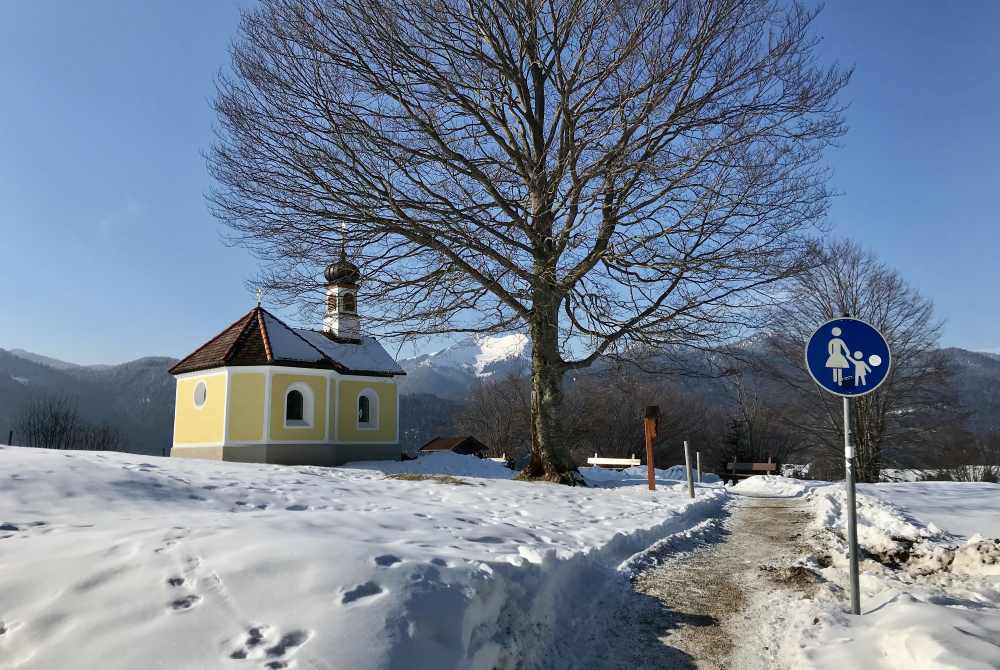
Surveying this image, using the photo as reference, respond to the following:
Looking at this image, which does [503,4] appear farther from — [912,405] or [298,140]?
[912,405]

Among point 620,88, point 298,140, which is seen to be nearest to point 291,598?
point 298,140

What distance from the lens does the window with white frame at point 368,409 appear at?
26.0m

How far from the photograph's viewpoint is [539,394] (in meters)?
14.8

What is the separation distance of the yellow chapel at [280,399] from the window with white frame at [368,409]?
1.7 inches

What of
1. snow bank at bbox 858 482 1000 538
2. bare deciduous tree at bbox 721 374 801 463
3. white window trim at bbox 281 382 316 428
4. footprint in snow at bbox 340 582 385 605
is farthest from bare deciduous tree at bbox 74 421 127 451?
footprint in snow at bbox 340 582 385 605

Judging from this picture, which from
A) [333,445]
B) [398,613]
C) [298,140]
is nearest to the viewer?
[398,613]

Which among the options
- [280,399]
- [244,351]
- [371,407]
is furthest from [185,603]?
[371,407]

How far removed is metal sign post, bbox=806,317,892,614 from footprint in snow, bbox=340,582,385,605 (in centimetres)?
361

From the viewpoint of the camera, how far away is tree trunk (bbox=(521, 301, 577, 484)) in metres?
14.5

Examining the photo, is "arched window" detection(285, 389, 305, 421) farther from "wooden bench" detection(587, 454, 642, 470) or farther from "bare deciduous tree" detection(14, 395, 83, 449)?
"bare deciduous tree" detection(14, 395, 83, 449)

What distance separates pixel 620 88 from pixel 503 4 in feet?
8.73

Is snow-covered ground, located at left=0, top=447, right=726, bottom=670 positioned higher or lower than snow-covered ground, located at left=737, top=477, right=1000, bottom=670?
higher

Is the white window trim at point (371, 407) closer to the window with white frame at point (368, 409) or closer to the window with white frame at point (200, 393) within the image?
the window with white frame at point (368, 409)

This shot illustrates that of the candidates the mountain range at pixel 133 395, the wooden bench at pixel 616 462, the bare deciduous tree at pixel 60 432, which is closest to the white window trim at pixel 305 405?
the wooden bench at pixel 616 462
